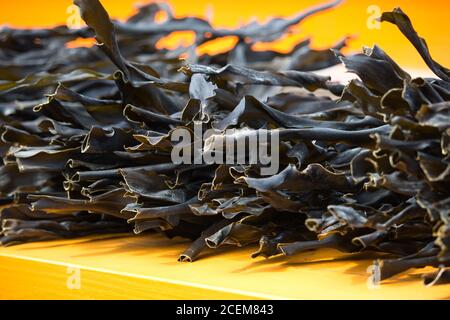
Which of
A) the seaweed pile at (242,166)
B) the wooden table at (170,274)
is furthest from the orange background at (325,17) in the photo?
the wooden table at (170,274)

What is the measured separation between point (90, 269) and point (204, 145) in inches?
5.4

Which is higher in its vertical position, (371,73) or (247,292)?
(371,73)

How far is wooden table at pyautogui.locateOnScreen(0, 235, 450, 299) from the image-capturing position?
500 millimetres

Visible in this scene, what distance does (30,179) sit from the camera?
0.74m

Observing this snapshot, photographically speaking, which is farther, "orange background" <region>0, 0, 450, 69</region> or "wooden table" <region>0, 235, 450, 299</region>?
"orange background" <region>0, 0, 450, 69</region>

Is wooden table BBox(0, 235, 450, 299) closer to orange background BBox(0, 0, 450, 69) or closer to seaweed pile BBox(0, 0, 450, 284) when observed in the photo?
seaweed pile BBox(0, 0, 450, 284)

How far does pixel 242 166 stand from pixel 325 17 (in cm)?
96

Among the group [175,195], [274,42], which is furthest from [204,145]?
[274,42]

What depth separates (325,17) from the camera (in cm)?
147

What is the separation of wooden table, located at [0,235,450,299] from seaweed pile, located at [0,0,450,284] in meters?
0.02

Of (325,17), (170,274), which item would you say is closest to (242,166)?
(170,274)

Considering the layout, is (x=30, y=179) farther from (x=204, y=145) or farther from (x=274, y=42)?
(x=274, y=42)

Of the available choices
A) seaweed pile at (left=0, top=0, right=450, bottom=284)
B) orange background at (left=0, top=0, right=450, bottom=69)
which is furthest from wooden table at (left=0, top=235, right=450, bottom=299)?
orange background at (left=0, top=0, right=450, bottom=69)

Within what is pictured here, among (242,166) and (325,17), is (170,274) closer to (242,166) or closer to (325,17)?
(242,166)
